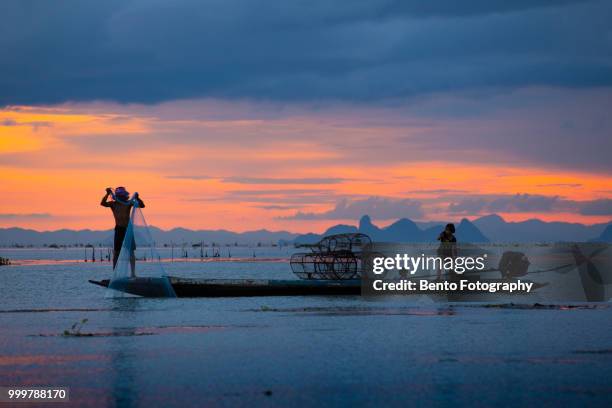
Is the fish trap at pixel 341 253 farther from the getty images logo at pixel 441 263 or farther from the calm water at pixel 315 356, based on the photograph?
the calm water at pixel 315 356

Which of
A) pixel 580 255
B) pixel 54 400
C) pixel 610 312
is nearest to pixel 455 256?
pixel 610 312

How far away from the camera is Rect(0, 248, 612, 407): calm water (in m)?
10.4

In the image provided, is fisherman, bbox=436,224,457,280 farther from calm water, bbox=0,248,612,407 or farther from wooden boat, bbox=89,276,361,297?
calm water, bbox=0,248,612,407

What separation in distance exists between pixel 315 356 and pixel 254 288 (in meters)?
14.0

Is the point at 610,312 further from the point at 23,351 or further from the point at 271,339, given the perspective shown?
the point at 23,351

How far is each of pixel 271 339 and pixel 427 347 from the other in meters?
2.79

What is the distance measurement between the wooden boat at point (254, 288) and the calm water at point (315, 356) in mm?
4156

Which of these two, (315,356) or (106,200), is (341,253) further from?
(315,356)

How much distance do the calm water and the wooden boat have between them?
4.16 m

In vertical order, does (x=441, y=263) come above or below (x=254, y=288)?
above

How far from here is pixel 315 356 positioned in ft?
44.2

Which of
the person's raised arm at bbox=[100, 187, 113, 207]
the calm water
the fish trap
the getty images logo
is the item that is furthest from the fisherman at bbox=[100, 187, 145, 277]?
the getty images logo

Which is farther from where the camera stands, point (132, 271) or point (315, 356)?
point (132, 271)

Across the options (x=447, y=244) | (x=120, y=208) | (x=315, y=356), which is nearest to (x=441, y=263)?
(x=447, y=244)
